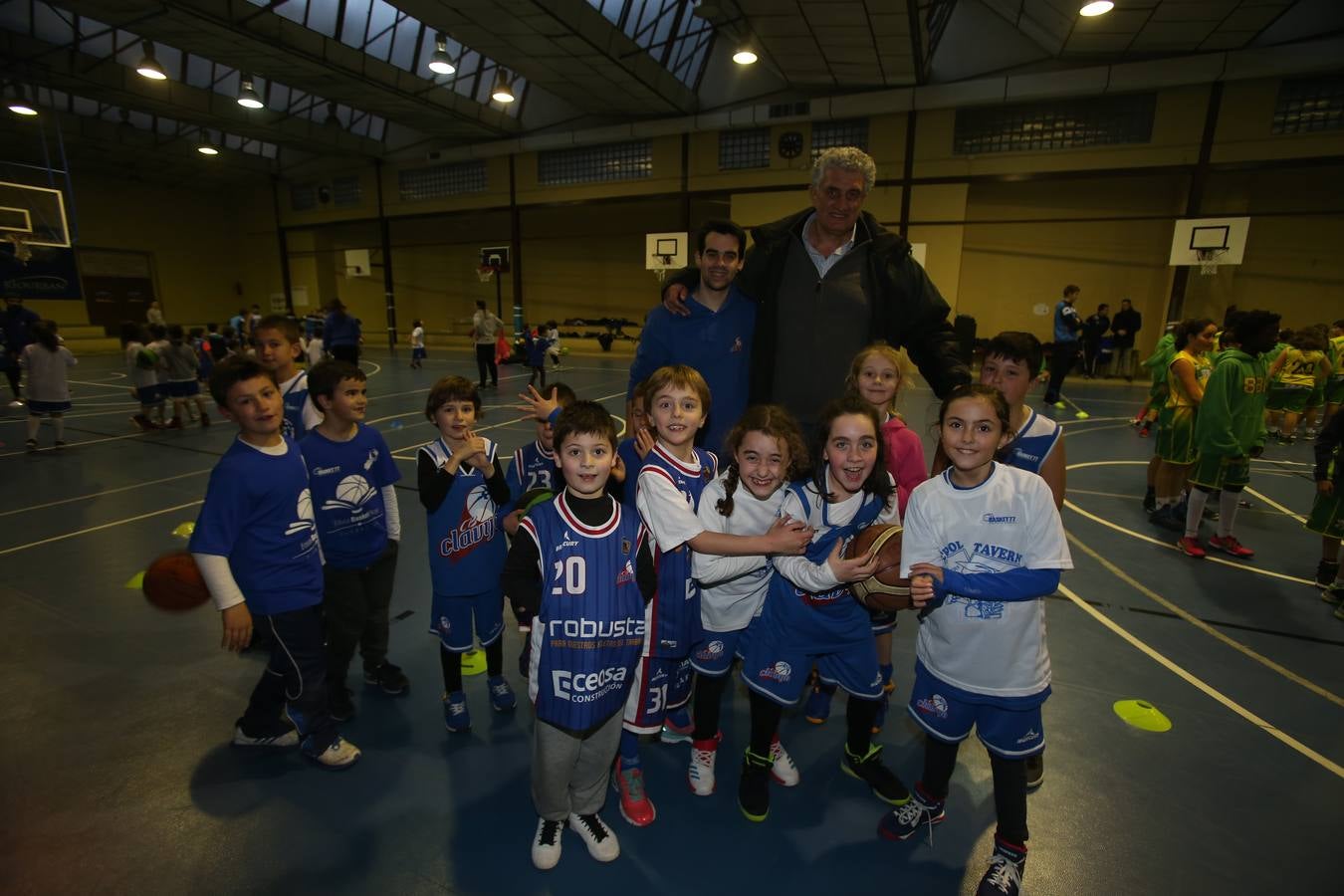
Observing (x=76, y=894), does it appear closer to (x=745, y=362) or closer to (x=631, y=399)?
(x=631, y=399)

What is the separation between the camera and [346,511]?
284 centimetres

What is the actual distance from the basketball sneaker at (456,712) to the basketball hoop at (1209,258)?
61.1 ft

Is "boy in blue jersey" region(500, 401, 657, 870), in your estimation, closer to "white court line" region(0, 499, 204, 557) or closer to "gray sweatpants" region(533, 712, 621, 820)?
"gray sweatpants" region(533, 712, 621, 820)

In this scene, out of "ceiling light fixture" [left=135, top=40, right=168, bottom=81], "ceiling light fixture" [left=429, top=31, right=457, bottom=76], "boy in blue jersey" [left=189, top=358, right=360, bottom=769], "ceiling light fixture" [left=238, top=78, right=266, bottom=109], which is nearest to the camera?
"boy in blue jersey" [left=189, top=358, right=360, bottom=769]

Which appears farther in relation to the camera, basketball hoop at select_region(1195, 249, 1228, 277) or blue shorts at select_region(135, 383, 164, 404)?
basketball hoop at select_region(1195, 249, 1228, 277)

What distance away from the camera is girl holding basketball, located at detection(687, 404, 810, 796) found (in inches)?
89.4

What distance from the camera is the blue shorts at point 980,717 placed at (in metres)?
2.02

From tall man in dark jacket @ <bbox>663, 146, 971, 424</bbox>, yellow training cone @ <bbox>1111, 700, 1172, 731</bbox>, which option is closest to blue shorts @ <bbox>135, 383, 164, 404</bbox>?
tall man in dark jacket @ <bbox>663, 146, 971, 424</bbox>

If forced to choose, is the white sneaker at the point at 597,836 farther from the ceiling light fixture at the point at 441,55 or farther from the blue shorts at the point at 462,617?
the ceiling light fixture at the point at 441,55

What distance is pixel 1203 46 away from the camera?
13133 mm

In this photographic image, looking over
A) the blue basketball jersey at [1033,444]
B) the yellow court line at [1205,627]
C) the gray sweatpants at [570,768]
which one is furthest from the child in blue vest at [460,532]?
the yellow court line at [1205,627]

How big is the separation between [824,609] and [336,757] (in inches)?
87.8

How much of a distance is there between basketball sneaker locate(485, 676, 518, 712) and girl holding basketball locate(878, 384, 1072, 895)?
2.02 metres

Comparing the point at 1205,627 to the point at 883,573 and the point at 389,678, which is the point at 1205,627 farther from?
the point at 389,678
